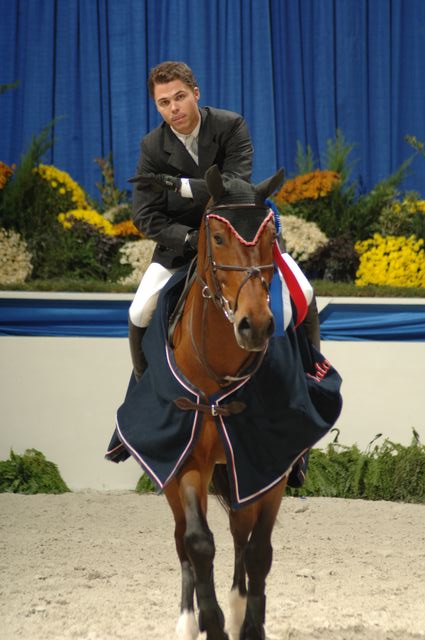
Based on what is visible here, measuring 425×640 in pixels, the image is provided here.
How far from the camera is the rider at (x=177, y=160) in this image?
334cm

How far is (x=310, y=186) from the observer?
7305 mm

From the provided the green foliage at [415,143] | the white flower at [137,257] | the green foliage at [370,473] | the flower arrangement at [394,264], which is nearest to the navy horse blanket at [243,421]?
the green foliage at [370,473]

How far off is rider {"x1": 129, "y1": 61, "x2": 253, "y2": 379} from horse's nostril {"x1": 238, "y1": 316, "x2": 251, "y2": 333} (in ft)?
2.62

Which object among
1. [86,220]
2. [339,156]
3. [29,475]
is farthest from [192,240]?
[339,156]

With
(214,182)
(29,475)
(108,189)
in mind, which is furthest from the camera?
(108,189)

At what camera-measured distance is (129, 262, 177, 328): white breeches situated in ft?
11.4

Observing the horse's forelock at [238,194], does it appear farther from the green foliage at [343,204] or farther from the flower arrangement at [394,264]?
the green foliage at [343,204]

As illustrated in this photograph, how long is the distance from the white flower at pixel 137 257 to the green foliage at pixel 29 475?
57.0 inches

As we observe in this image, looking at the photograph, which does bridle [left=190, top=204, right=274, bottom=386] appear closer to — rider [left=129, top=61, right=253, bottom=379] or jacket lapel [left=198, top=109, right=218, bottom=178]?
rider [left=129, top=61, right=253, bottom=379]

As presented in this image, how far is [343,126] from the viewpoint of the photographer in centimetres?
775

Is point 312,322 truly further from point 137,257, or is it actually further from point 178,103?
point 137,257

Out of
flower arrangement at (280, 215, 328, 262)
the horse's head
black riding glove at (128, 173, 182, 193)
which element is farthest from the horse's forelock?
flower arrangement at (280, 215, 328, 262)

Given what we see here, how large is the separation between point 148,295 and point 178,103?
26.8 inches

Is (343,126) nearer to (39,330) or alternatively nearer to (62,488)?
(39,330)
